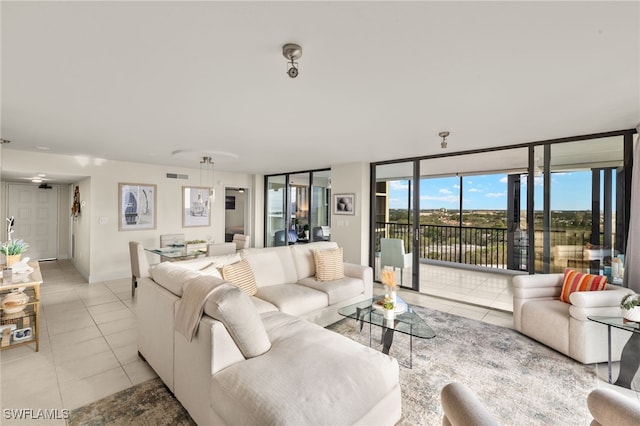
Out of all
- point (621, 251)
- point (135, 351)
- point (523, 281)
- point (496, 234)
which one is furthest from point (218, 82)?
point (496, 234)

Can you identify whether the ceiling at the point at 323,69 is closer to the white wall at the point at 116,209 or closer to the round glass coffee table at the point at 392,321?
the white wall at the point at 116,209

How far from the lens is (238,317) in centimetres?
176

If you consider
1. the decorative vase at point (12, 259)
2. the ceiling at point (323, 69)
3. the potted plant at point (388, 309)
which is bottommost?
the potted plant at point (388, 309)

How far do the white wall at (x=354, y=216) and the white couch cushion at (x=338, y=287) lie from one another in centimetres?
170

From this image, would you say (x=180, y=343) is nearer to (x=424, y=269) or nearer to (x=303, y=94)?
(x=303, y=94)

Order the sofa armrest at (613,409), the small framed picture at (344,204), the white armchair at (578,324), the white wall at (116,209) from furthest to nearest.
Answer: the small framed picture at (344,204), the white wall at (116,209), the white armchair at (578,324), the sofa armrest at (613,409)

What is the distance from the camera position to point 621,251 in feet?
10.9

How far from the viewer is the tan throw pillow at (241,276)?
9.67 ft

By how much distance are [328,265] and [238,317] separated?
2.13 m

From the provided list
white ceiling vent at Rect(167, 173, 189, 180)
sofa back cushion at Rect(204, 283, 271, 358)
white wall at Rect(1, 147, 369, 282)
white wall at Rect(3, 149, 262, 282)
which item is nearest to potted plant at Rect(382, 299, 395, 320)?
sofa back cushion at Rect(204, 283, 271, 358)

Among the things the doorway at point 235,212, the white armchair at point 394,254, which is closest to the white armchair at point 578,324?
the white armchair at point 394,254

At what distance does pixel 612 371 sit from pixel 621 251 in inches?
62.6

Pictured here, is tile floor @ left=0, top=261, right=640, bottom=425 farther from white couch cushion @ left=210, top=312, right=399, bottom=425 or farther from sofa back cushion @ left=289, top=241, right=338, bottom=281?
sofa back cushion @ left=289, top=241, right=338, bottom=281

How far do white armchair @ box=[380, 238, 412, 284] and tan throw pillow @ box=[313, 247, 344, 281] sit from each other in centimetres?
158
